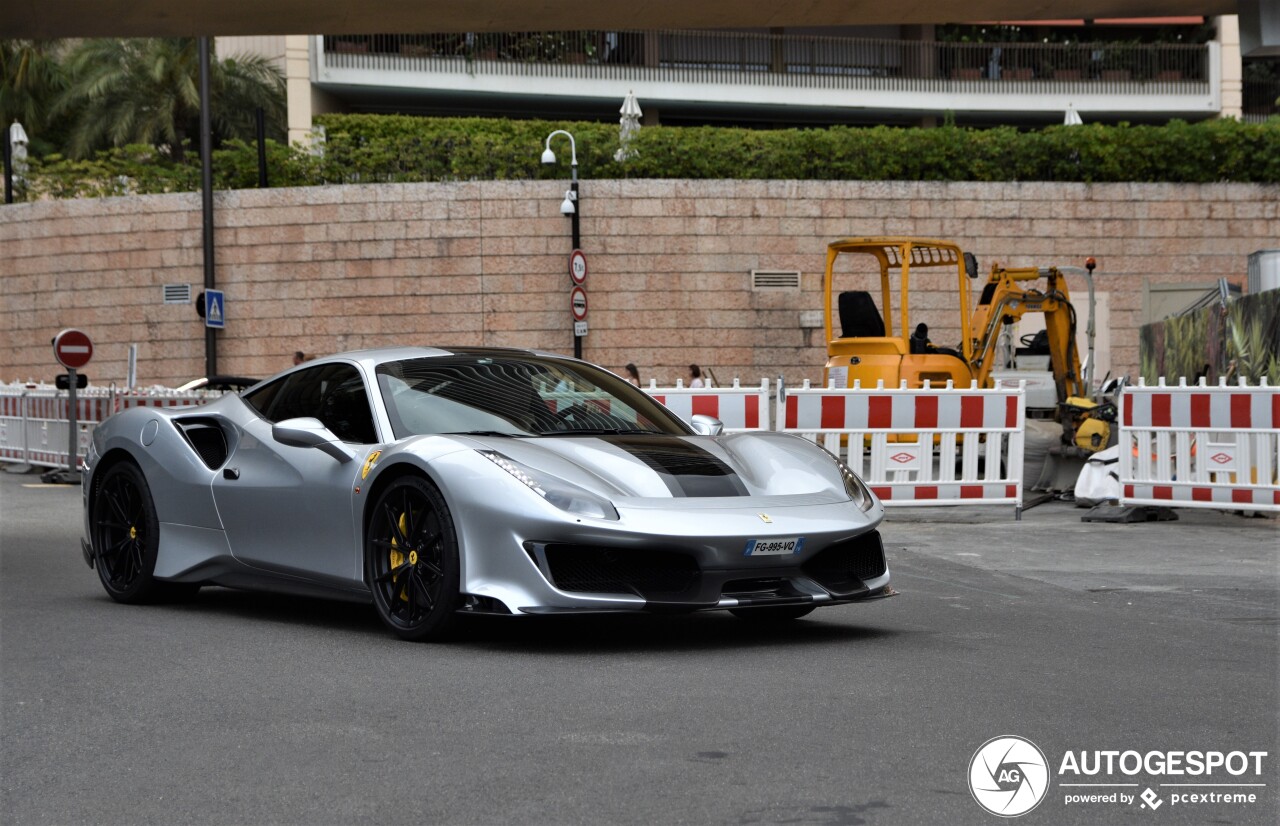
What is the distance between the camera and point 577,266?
26.8 meters

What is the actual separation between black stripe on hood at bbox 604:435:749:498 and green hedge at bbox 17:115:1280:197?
2161 centimetres

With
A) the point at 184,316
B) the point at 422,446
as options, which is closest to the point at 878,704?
the point at 422,446

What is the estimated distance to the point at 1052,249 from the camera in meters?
27.8

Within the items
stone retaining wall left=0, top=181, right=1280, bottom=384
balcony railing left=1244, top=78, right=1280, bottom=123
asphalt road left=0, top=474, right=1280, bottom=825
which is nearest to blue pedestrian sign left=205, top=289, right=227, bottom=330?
stone retaining wall left=0, top=181, right=1280, bottom=384

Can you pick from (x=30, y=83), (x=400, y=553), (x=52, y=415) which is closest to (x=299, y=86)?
(x=30, y=83)

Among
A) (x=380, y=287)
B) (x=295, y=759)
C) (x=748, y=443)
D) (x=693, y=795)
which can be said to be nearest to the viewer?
(x=693, y=795)

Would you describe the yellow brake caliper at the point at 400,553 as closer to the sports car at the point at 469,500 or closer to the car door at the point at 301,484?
the sports car at the point at 469,500

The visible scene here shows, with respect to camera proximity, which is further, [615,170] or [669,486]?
[615,170]

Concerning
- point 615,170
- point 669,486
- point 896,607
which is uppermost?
point 615,170

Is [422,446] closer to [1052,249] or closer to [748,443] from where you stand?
[748,443]

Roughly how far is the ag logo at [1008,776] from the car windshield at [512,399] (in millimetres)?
2892

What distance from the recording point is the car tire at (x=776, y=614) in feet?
23.0

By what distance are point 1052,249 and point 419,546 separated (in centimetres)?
2298

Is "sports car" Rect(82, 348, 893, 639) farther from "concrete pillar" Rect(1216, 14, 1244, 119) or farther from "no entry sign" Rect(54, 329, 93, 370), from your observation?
"concrete pillar" Rect(1216, 14, 1244, 119)
